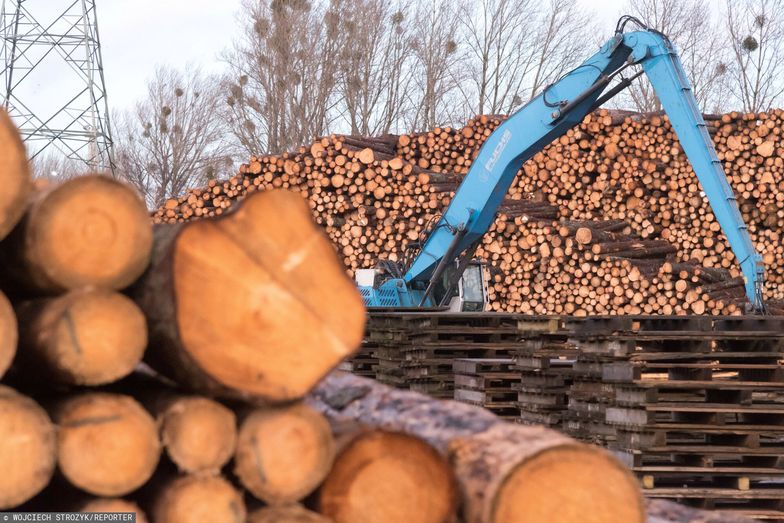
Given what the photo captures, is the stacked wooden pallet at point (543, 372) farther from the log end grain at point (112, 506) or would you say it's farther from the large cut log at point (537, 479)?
the log end grain at point (112, 506)

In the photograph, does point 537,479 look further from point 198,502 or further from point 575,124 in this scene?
point 575,124

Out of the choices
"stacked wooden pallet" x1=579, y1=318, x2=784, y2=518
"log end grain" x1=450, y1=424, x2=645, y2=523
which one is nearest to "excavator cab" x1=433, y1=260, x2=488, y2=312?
"stacked wooden pallet" x1=579, y1=318, x2=784, y2=518

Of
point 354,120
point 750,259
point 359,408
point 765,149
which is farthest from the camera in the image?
point 354,120

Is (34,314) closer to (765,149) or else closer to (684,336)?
(684,336)

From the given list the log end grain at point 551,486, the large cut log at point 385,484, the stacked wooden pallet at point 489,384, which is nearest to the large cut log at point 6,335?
the large cut log at point 385,484

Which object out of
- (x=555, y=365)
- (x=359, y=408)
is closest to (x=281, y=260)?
(x=359, y=408)

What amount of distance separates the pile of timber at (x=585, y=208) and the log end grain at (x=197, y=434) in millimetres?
11366

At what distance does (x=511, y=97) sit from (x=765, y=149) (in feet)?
53.8

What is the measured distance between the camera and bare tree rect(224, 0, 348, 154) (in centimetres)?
2998

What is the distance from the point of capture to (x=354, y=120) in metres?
30.1

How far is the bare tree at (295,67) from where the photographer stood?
98.4 feet

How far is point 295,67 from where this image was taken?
98.8 feet

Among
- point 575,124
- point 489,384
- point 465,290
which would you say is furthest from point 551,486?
point 465,290

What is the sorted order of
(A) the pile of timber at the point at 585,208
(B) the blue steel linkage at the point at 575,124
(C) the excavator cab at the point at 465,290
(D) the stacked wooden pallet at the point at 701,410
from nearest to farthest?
1. (D) the stacked wooden pallet at the point at 701,410
2. (B) the blue steel linkage at the point at 575,124
3. (C) the excavator cab at the point at 465,290
4. (A) the pile of timber at the point at 585,208
